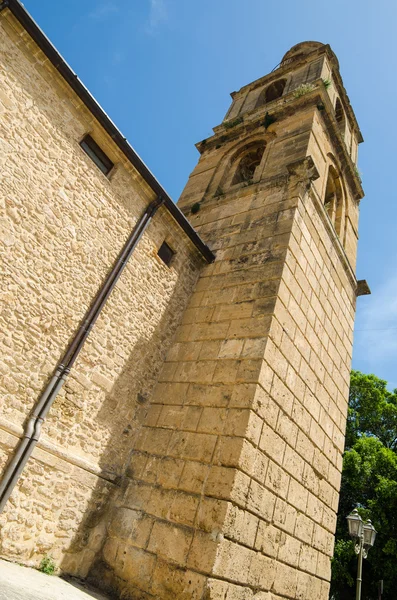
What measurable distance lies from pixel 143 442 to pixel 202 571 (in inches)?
70.8

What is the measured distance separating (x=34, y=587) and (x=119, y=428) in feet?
6.55

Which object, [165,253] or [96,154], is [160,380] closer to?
[165,253]

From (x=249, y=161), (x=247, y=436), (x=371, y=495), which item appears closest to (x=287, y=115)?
(x=249, y=161)

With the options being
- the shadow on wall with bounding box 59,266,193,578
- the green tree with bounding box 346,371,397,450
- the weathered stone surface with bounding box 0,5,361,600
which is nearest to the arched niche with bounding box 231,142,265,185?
the weathered stone surface with bounding box 0,5,361,600

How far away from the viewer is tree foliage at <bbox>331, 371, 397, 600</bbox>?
11414 mm

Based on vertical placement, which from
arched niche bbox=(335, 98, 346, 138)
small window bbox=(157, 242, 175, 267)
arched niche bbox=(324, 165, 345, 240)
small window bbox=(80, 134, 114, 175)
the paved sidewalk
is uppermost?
arched niche bbox=(335, 98, 346, 138)

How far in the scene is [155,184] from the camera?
633 centimetres

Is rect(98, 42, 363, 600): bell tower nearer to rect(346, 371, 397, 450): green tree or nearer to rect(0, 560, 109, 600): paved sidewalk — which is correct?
rect(0, 560, 109, 600): paved sidewalk

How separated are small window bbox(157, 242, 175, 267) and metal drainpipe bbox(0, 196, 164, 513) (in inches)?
22.6

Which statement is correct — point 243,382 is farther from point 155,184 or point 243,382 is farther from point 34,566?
point 155,184

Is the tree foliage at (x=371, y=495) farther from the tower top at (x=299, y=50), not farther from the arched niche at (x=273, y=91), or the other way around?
the tower top at (x=299, y=50)

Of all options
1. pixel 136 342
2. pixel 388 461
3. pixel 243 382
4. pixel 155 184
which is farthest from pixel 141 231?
pixel 388 461

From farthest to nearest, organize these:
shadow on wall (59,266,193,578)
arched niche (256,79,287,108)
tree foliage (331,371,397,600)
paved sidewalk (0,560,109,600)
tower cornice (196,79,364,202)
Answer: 1. arched niche (256,79,287,108)
2. tree foliage (331,371,397,600)
3. tower cornice (196,79,364,202)
4. shadow on wall (59,266,193,578)
5. paved sidewalk (0,560,109,600)

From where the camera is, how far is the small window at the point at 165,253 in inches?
255
